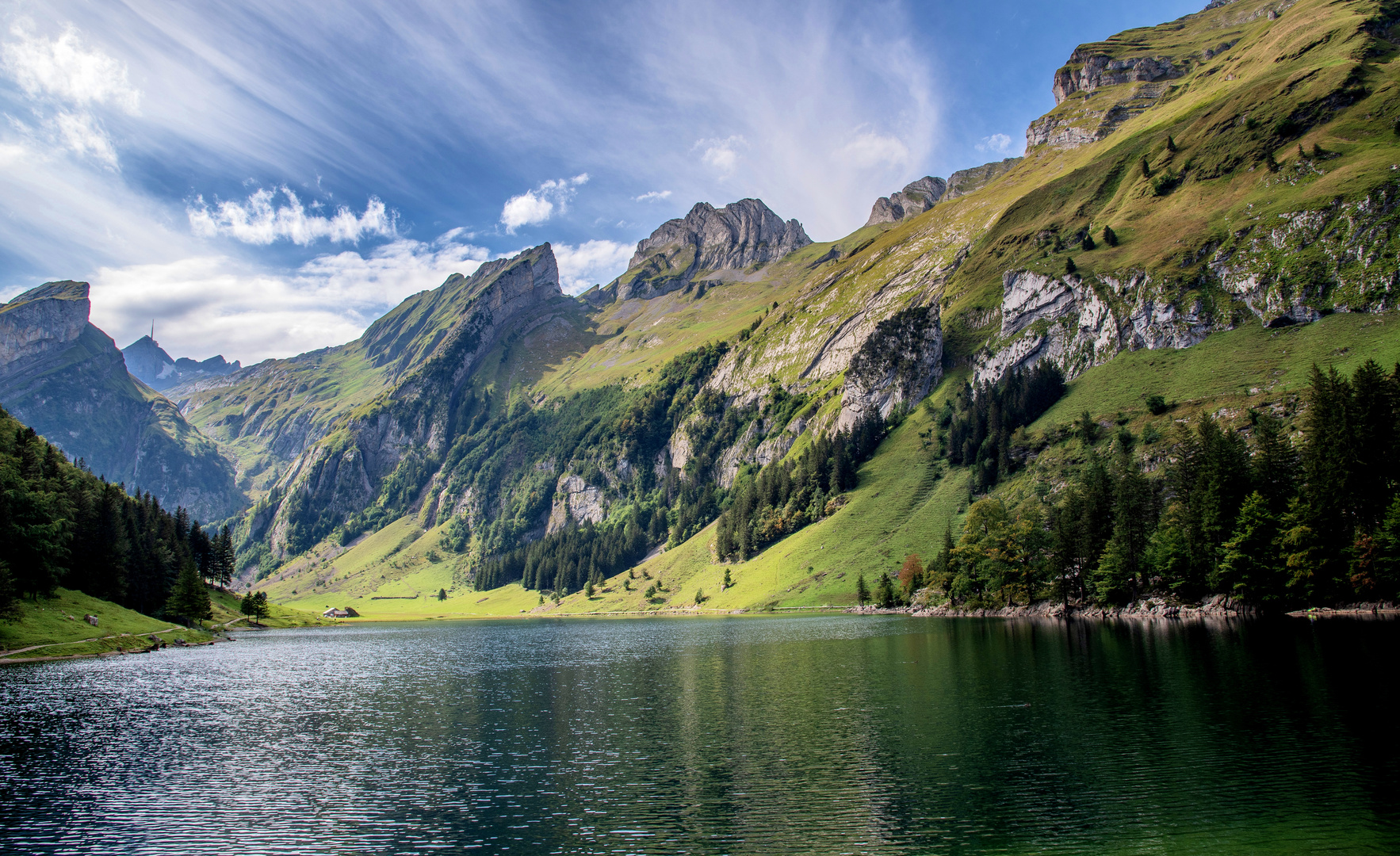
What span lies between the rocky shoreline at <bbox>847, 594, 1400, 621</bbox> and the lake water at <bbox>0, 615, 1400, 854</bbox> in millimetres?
6374

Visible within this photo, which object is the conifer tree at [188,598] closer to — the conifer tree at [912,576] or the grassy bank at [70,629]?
the grassy bank at [70,629]

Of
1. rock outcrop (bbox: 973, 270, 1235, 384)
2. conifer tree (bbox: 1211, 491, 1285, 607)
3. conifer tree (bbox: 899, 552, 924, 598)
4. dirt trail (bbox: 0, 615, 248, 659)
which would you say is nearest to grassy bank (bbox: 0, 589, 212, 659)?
dirt trail (bbox: 0, 615, 248, 659)

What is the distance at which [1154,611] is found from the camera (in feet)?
283

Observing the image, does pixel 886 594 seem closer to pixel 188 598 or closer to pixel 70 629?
pixel 70 629

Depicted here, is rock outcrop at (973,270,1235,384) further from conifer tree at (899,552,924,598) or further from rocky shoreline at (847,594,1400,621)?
rocky shoreline at (847,594,1400,621)

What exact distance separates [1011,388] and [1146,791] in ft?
546

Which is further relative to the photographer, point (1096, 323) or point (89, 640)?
point (1096, 323)

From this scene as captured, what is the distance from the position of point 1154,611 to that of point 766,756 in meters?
75.0

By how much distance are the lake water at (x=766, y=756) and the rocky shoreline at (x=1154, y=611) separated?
251 inches

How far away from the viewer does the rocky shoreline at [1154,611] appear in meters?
66.3

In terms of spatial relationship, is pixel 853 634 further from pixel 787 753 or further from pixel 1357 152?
pixel 1357 152

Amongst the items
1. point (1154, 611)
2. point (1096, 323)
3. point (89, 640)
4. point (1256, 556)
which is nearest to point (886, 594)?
point (1154, 611)

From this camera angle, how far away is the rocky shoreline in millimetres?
66312

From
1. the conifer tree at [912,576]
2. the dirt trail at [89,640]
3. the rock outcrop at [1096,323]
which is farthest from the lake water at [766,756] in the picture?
the rock outcrop at [1096,323]
